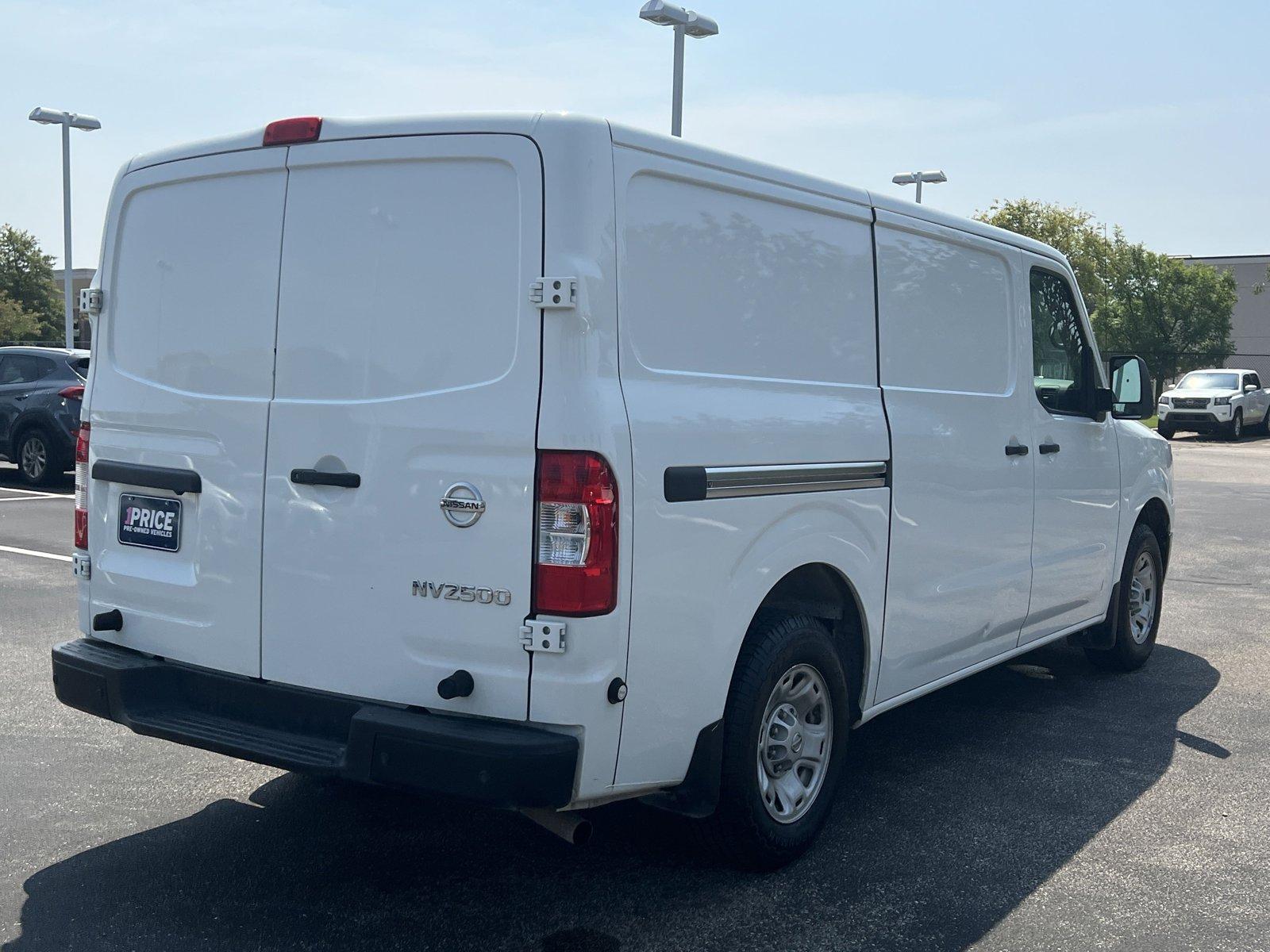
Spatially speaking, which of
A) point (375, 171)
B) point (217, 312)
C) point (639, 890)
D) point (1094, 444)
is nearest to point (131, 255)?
point (217, 312)

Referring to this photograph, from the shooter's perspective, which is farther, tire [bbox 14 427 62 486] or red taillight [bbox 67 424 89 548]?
tire [bbox 14 427 62 486]

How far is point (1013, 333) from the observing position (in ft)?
18.5

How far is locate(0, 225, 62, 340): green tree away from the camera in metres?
71.8

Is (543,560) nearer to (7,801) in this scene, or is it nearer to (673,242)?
(673,242)

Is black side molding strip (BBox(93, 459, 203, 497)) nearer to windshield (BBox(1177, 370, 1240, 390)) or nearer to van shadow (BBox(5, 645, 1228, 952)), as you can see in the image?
van shadow (BBox(5, 645, 1228, 952))

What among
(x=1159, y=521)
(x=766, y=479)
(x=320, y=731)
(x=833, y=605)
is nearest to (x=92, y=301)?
(x=320, y=731)

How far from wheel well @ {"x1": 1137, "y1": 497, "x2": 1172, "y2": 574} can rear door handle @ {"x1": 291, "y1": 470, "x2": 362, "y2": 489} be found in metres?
4.84

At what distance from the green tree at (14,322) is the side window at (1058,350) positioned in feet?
205

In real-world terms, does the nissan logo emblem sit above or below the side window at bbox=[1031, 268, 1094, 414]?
below

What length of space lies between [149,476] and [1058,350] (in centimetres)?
402

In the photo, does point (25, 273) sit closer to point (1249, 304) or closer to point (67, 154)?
point (67, 154)

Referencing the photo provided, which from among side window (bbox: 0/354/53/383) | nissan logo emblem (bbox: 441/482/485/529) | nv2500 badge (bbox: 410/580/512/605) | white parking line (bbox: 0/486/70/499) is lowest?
white parking line (bbox: 0/486/70/499)

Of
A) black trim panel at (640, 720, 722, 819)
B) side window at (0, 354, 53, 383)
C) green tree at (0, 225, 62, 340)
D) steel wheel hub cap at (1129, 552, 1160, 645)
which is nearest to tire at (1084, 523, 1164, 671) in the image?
steel wheel hub cap at (1129, 552, 1160, 645)

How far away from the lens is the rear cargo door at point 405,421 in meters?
3.49
